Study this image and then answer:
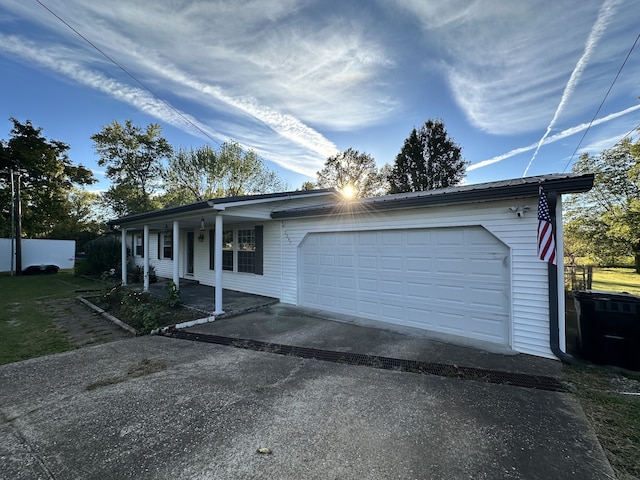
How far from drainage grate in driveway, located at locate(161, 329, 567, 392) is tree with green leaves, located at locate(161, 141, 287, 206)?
73.5 feet

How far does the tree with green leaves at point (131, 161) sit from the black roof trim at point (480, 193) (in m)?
23.7

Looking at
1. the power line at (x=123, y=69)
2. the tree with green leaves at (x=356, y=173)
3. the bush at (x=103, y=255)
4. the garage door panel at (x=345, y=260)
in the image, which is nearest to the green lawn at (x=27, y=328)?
the bush at (x=103, y=255)

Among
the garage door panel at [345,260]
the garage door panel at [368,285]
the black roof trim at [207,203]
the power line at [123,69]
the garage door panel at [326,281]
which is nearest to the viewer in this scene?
the power line at [123,69]

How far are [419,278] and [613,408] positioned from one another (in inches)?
128

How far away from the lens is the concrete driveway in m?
2.25

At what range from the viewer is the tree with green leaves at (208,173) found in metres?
25.4

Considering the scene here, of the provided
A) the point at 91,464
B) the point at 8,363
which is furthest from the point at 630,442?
the point at 8,363

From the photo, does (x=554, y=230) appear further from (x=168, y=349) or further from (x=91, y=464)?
(x=168, y=349)

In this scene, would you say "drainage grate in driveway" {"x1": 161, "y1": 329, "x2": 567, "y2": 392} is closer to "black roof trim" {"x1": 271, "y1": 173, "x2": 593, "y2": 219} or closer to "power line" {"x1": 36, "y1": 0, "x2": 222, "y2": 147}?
"black roof trim" {"x1": 271, "y1": 173, "x2": 593, "y2": 219}

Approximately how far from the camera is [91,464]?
228cm

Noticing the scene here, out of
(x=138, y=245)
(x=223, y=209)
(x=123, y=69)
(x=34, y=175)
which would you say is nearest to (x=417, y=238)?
(x=223, y=209)

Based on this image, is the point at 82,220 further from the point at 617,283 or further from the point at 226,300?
the point at 617,283

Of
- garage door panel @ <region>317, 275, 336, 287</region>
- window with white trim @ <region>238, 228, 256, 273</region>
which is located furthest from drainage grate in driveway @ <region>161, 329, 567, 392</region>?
window with white trim @ <region>238, 228, 256, 273</region>

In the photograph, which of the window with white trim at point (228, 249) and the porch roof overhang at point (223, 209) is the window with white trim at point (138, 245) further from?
the window with white trim at point (228, 249)
